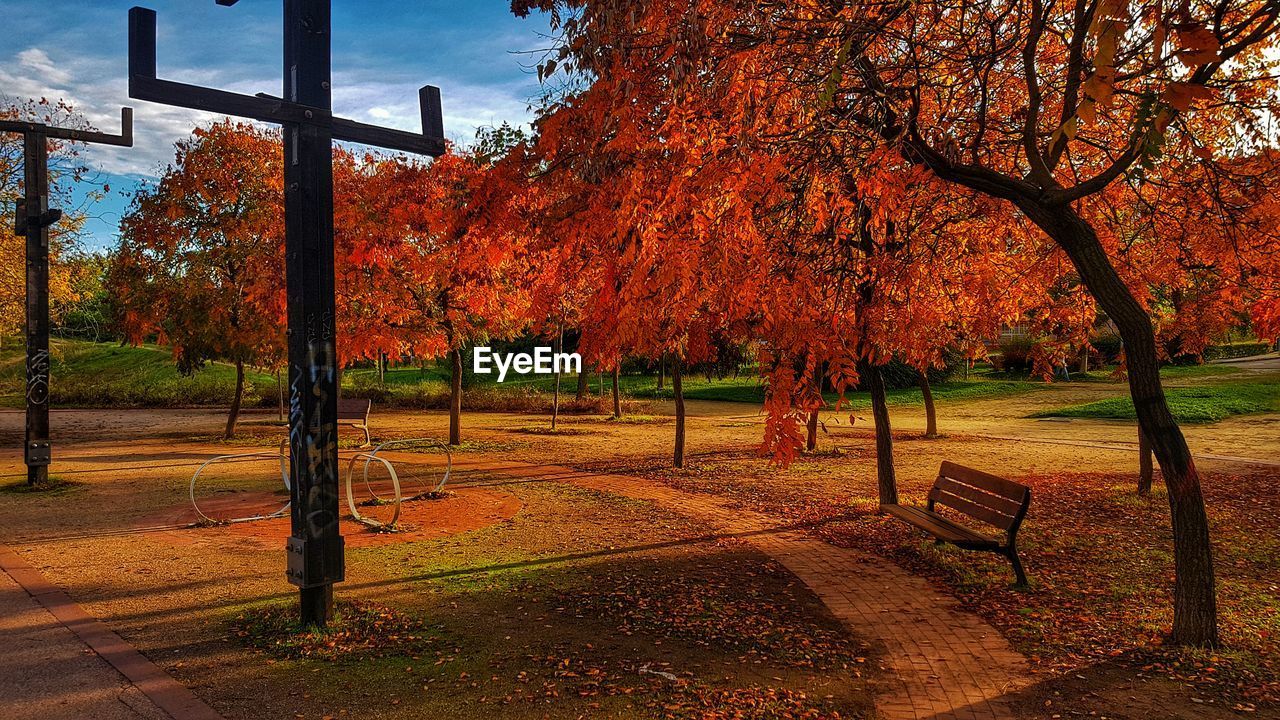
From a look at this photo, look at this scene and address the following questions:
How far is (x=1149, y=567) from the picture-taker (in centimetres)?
761

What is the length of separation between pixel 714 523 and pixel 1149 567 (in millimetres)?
4380

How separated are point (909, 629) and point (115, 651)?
5.31 metres

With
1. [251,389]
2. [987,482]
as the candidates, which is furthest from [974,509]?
[251,389]

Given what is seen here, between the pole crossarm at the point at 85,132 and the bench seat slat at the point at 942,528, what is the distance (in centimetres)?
1121

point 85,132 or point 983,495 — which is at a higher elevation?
point 85,132

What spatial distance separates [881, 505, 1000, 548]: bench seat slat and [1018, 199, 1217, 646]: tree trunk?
1.51m

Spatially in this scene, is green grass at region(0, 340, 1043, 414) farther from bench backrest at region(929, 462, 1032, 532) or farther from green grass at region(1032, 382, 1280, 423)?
bench backrest at region(929, 462, 1032, 532)

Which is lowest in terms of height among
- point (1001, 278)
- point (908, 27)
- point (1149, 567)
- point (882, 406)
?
point (1149, 567)

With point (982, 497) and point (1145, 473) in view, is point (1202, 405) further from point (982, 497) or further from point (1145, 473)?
point (982, 497)

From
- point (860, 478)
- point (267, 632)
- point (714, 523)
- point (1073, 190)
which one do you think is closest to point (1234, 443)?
point (860, 478)

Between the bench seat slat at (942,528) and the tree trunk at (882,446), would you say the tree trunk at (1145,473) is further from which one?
the bench seat slat at (942,528)

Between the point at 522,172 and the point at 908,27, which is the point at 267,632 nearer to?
the point at 522,172

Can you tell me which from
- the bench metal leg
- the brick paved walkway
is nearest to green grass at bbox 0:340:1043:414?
the brick paved walkway

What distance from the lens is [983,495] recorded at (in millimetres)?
7566
